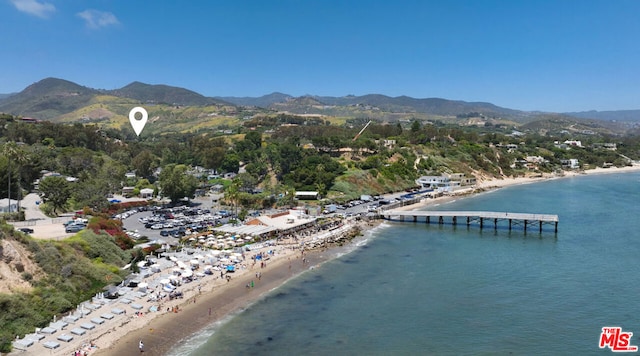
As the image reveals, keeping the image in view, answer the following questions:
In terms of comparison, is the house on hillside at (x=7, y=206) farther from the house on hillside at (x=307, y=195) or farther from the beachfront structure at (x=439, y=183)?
the beachfront structure at (x=439, y=183)

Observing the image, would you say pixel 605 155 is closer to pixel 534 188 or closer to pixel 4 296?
pixel 534 188

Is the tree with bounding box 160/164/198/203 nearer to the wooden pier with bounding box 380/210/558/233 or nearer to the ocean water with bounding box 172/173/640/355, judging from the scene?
the wooden pier with bounding box 380/210/558/233

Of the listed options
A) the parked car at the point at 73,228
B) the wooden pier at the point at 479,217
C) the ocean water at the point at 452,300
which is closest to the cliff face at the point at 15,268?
the parked car at the point at 73,228

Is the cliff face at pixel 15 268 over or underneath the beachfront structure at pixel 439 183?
over

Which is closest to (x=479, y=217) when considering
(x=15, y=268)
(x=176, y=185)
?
(x=176, y=185)

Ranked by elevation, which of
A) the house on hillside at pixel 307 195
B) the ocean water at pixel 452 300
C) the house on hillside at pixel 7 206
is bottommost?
the ocean water at pixel 452 300

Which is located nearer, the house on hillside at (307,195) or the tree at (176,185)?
the tree at (176,185)

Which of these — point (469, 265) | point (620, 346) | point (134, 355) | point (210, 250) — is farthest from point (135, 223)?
point (620, 346)
